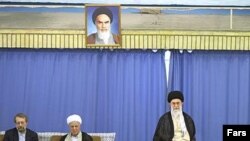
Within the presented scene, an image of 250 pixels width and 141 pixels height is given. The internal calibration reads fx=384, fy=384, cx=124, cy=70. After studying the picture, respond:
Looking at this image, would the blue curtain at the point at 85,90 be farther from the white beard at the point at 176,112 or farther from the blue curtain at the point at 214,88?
the white beard at the point at 176,112

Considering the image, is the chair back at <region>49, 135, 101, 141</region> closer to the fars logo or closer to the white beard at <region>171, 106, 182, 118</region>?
the white beard at <region>171, 106, 182, 118</region>

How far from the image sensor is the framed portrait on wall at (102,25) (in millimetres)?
6070

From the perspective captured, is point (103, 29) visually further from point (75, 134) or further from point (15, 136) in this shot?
point (15, 136)

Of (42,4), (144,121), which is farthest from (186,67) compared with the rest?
(42,4)

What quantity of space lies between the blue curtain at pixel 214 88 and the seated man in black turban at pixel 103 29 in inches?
43.7

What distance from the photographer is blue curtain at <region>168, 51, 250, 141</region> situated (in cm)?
641

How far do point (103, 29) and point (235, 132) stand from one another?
4.48m

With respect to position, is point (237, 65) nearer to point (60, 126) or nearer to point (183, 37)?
point (183, 37)

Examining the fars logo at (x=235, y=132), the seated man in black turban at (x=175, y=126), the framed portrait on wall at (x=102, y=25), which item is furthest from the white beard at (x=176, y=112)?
the fars logo at (x=235, y=132)

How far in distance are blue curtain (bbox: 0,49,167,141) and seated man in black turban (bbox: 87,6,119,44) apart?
0.37 m

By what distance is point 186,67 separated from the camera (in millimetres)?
6457

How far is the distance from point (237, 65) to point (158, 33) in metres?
1.45

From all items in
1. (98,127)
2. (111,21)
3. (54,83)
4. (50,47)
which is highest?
(111,21)

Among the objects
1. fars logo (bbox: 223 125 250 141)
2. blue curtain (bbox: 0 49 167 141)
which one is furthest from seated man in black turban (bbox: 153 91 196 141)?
fars logo (bbox: 223 125 250 141)
